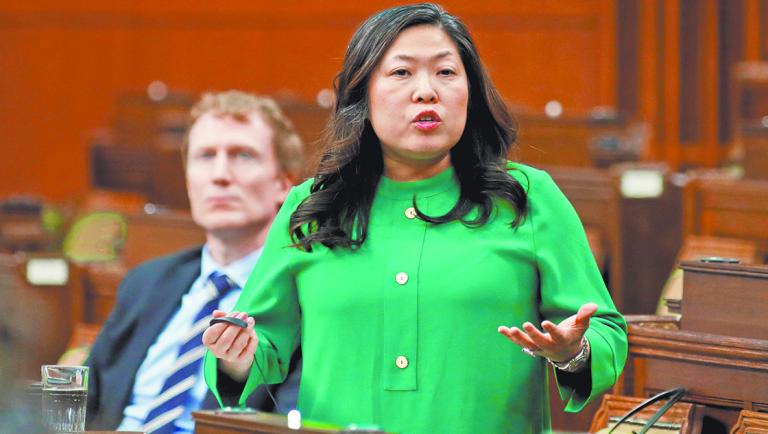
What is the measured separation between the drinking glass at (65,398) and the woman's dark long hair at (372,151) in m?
0.35

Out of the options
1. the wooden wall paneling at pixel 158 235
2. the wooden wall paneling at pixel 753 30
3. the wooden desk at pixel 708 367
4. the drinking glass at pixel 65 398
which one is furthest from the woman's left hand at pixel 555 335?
the wooden wall paneling at pixel 753 30

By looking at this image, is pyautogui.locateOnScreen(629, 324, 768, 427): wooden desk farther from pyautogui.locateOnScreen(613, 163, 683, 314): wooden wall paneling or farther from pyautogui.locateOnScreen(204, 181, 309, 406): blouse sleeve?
pyautogui.locateOnScreen(613, 163, 683, 314): wooden wall paneling

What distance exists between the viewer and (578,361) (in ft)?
5.45

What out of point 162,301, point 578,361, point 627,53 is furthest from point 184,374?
point 627,53

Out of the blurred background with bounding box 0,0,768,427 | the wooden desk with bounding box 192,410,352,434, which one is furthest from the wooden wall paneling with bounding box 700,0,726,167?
the wooden desk with bounding box 192,410,352,434

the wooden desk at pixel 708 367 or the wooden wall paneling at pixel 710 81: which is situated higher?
the wooden wall paneling at pixel 710 81

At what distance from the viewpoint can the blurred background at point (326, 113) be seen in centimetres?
360

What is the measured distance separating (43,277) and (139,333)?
2.93 ft

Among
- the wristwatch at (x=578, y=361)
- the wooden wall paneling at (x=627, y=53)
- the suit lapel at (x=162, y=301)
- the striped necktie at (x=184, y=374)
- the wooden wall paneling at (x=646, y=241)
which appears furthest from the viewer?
the wooden wall paneling at (x=627, y=53)

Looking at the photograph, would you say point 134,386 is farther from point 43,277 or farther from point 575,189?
point 575,189

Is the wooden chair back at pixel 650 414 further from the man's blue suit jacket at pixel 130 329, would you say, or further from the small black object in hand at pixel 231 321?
the man's blue suit jacket at pixel 130 329

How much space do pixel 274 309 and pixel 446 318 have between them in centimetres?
25

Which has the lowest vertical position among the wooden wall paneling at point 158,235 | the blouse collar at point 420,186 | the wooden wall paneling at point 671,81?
the blouse collar at point 420,186

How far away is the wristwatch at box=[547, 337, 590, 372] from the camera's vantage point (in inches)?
65.1
